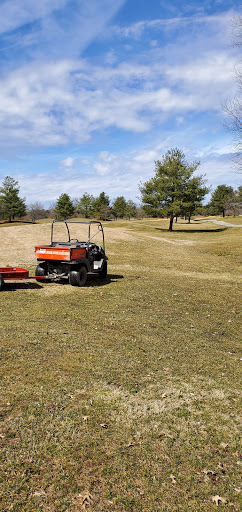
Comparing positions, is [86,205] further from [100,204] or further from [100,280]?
[100,280]

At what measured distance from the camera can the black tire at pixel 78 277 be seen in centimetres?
1134

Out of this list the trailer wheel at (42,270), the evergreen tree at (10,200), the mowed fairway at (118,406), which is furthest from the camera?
the evergreen tree at (10,200)

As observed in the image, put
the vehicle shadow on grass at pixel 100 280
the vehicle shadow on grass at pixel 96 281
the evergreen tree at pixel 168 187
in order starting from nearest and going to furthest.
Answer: the vehicle shadow on grass at pixel 96 281
the vehicle shadow on grass at pixel 100 280
the evergreen tree at pixel 168 187

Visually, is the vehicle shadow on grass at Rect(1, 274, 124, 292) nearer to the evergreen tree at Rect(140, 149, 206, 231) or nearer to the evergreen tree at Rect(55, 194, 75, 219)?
the evergreen tree at Rect(140, 149, 206, 231)

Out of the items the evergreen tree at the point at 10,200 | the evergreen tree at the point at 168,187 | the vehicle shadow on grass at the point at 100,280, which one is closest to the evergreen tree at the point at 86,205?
the evergreen tree at the point at 10,200

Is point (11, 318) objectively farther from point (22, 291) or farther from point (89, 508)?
point (89, 508)

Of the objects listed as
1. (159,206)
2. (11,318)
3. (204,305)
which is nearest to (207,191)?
(159,206)

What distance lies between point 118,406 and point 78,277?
286 inches

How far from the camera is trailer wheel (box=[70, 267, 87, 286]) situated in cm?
1134

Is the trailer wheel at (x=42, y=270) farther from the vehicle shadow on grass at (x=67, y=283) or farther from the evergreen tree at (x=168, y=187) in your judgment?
the evergreen tree at (x=168, y=187)

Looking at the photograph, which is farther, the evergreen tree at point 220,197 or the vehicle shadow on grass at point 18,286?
the evergreen tree at point 220,197

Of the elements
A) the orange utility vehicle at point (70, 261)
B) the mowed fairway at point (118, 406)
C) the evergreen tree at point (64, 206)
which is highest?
the evergreen tree at point (64, 206)

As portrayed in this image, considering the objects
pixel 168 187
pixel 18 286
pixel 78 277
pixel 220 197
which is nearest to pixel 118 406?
pixel 78 277

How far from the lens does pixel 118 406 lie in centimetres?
440
